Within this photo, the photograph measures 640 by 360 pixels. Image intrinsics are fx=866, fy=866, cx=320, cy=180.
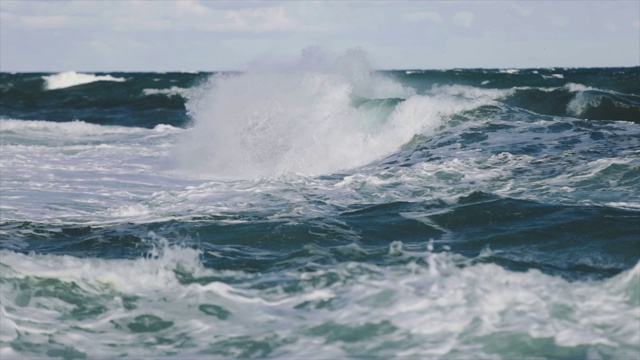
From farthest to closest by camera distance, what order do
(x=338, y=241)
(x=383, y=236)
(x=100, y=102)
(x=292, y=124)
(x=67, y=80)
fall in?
(x=67, y=80) → (x=100, y=102) → (x=292, y=124) → (x=383, y=236) → (x=338, y=241)

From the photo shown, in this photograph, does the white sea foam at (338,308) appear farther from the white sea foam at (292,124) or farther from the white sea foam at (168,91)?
the white sea foam at (168,91)

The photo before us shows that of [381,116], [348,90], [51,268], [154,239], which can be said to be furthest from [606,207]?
[348,90]

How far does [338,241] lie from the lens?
713cm

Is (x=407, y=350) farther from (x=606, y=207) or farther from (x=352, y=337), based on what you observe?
(x=606, y=207)

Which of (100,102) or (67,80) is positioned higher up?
(67,80)

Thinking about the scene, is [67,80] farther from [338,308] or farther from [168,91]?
[338,308]

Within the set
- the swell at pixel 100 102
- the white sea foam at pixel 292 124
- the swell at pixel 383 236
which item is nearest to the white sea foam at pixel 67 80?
the swell at pixel 100 102

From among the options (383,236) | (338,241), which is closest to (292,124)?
(383,236)

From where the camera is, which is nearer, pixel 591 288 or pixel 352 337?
pixel 352 337

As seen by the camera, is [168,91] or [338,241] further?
[168,91]

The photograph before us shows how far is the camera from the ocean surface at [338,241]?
475 cm

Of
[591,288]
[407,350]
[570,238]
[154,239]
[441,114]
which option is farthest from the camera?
[441,114]

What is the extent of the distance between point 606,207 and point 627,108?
11277 millimetres

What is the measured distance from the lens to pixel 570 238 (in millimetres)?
7012
